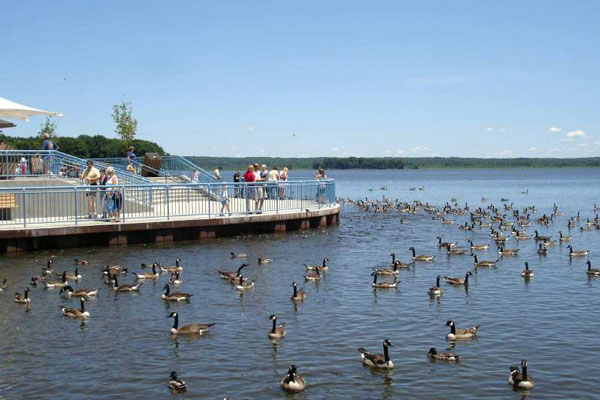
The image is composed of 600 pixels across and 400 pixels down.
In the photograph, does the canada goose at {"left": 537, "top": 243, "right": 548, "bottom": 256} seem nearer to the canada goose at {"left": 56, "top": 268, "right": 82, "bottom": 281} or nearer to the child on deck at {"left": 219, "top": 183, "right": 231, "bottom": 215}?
the child on deck at {"left": 219, "top": 183, "right": 231, "bottom": 215}

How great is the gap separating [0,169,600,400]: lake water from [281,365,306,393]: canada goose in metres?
0.15

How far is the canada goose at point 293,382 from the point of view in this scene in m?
12.2

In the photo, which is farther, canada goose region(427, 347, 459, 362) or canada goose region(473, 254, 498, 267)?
canada goose region(473, 254, 498, 267)

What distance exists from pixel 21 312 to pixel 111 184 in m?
13.6

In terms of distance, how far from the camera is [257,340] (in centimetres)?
1552

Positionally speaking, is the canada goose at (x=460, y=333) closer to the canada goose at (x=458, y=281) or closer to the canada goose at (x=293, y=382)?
the canada goose at (x=293, y=382)

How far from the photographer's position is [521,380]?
494 inches

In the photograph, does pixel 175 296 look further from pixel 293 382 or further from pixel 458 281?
pixel 458 281

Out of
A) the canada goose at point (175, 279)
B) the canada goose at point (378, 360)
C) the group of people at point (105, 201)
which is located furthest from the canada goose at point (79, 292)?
Answer: the group of people at point (105, 201)

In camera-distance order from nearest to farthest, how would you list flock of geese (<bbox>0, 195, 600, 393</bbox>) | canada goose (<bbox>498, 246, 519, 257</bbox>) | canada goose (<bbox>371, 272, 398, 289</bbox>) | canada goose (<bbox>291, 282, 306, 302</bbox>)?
1. flock of geese (<bbox>0, 195, 600, 393</bbox>)
2. canada goose (<bbox>291, 282, 306, 302</bbox>)
3. canada goose (<bbox>371, 272, 398, 289</bbox>)
4. canada goose (<bbox>498, 246, 519, 257</bbox>)

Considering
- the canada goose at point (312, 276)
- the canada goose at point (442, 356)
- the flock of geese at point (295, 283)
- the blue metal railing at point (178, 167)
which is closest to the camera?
the flock of geese at point (295, 283)

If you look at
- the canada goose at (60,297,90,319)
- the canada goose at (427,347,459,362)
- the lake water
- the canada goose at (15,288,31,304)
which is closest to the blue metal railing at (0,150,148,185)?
the lake water

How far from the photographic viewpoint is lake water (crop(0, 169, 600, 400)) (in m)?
12.7

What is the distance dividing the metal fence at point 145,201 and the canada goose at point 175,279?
7.92m
